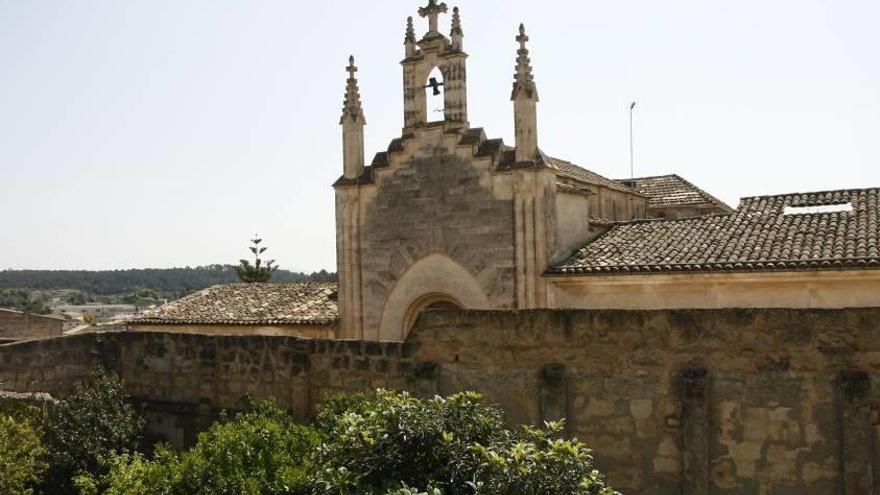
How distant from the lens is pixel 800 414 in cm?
903

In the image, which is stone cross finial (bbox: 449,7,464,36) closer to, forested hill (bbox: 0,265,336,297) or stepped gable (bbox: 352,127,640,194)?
stepped gable (bbox: 352,127,640,194)

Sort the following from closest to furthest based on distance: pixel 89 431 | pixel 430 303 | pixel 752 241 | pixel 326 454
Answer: pixel 326 454
pixel 89 431
pixel 752 241
pixel 430 303

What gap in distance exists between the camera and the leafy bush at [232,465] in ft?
27.8

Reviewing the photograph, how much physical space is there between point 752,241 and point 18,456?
1454 centimetres

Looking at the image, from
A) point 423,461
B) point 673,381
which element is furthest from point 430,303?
point 423,461

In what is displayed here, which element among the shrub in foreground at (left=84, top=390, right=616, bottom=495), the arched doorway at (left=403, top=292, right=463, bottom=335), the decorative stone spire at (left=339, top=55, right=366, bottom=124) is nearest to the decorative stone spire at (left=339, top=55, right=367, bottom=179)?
the decorative stone spire at (left=339, top=55, right=366, bottom=124)

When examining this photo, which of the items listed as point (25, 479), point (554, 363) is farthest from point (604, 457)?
point (25, 479)

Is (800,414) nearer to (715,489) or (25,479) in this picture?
(715,489)

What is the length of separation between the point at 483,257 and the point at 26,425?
37.6ft

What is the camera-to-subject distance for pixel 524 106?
20.2 m

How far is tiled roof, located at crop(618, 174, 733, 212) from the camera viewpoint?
29844 millimetres

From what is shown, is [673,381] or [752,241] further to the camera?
[752,241]

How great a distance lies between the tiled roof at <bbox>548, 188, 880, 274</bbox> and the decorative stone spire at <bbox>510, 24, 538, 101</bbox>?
4005 millimetres

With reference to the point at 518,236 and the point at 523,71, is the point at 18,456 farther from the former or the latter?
the point at 523,71
